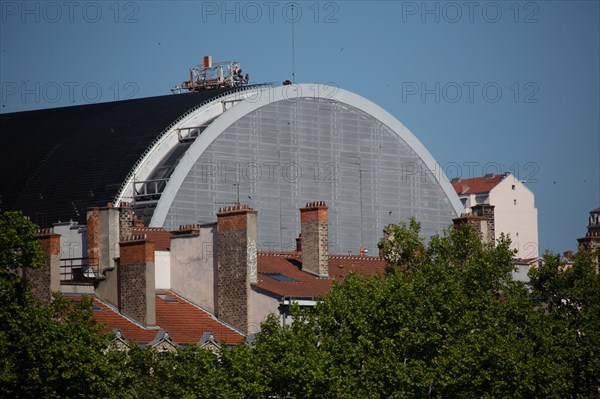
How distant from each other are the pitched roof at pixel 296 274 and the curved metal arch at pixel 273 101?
17463mm

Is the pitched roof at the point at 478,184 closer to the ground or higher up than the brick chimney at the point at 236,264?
higher up

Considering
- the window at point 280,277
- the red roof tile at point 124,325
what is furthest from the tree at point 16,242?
the window at point 280,277

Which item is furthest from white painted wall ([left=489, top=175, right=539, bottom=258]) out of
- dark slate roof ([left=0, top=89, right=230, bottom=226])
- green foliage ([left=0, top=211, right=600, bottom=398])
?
green foliage ([left=0, top=211, right=600, bottom=398])

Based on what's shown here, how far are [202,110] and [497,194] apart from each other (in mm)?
69615

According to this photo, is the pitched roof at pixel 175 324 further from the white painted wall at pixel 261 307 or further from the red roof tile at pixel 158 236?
the red roof tile at pixel 158 236

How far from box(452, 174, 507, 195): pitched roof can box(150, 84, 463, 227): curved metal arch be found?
59076 mm

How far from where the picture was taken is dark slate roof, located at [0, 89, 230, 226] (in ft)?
335

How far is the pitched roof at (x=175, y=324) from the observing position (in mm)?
68812

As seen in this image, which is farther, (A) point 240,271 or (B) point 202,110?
(B) point 202,110

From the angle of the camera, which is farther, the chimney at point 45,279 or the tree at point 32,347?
the chimney at point 45,279

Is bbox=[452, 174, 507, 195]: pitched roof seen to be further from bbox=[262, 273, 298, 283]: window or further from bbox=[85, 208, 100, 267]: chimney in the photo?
bbox=[85, 208, 100, 267]: chimney

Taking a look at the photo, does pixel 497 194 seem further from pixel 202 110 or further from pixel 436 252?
pixel 436 252

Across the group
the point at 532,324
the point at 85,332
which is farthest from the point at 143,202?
the point at 85,332

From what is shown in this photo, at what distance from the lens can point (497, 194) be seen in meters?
174
